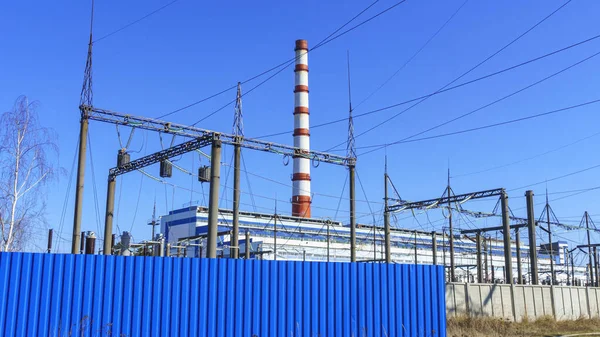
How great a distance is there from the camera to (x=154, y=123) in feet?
76.3

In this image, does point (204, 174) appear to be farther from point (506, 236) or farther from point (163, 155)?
point (506, 236)

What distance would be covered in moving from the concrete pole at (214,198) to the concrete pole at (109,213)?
724 centimetres

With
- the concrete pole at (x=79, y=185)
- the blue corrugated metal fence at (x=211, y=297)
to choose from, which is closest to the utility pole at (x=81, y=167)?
the concrete pole at (x=79, y=185)

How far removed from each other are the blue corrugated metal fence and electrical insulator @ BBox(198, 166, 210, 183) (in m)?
12.3

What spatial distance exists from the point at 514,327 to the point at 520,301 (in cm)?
293

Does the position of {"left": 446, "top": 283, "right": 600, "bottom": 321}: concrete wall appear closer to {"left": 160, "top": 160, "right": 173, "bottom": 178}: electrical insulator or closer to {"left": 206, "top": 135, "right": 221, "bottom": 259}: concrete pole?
{"left": 206, "top": 135, "right": 221, "bottom": 259}: concrete pole

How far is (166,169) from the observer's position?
2495cm

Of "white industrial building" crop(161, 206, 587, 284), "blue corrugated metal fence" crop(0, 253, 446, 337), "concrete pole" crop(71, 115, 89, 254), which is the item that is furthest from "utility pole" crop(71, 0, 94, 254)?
"white industrial building" crop(161, 206, 587, 284)

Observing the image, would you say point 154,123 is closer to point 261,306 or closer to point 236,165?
point 236,165

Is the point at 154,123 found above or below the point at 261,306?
above

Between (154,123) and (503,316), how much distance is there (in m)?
16.8

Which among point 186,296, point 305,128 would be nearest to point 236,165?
point 186,296

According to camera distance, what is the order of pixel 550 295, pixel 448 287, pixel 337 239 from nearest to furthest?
pixel 448 287 < pixel 550 295 < pixel 337 239

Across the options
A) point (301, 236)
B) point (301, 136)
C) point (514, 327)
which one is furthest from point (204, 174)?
point (301, 236)
